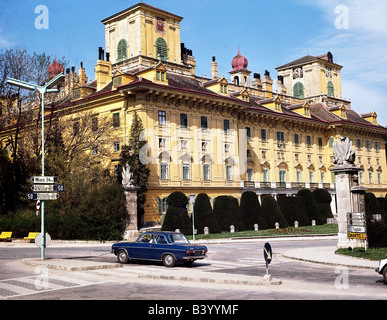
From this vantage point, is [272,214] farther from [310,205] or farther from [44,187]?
[44,187]

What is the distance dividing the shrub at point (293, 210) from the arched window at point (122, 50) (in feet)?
90.3

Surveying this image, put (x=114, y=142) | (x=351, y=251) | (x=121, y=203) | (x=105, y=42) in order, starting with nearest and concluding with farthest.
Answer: (x=351, y=251), (x=121, y=203), (x=114, y=142), (x=105, y=42)

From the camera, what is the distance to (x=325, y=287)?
1375cm

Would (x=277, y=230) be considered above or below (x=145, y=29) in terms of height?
below

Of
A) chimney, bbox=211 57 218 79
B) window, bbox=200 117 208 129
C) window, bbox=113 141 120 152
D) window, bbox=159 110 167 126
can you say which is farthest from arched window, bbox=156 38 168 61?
window, bbox=113 141 120 152

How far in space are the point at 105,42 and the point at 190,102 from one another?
1812 centimetres

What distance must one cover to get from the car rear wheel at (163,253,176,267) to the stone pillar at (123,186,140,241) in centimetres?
1782

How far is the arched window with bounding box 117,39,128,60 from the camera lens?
60656 mm

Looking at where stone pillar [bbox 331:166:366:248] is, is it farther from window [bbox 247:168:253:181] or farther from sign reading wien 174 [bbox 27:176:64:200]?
window [bbox 247:168:253:181]

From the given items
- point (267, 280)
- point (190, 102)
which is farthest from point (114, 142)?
point (267, 280)

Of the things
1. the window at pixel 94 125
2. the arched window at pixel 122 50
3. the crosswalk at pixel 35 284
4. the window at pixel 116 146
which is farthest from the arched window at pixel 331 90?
the crosswalk at pixel 35 284

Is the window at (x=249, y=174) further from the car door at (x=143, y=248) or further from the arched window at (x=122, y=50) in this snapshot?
the car door at (x=143, y=248)

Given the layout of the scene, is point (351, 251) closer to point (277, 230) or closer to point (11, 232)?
point (277, 230)
